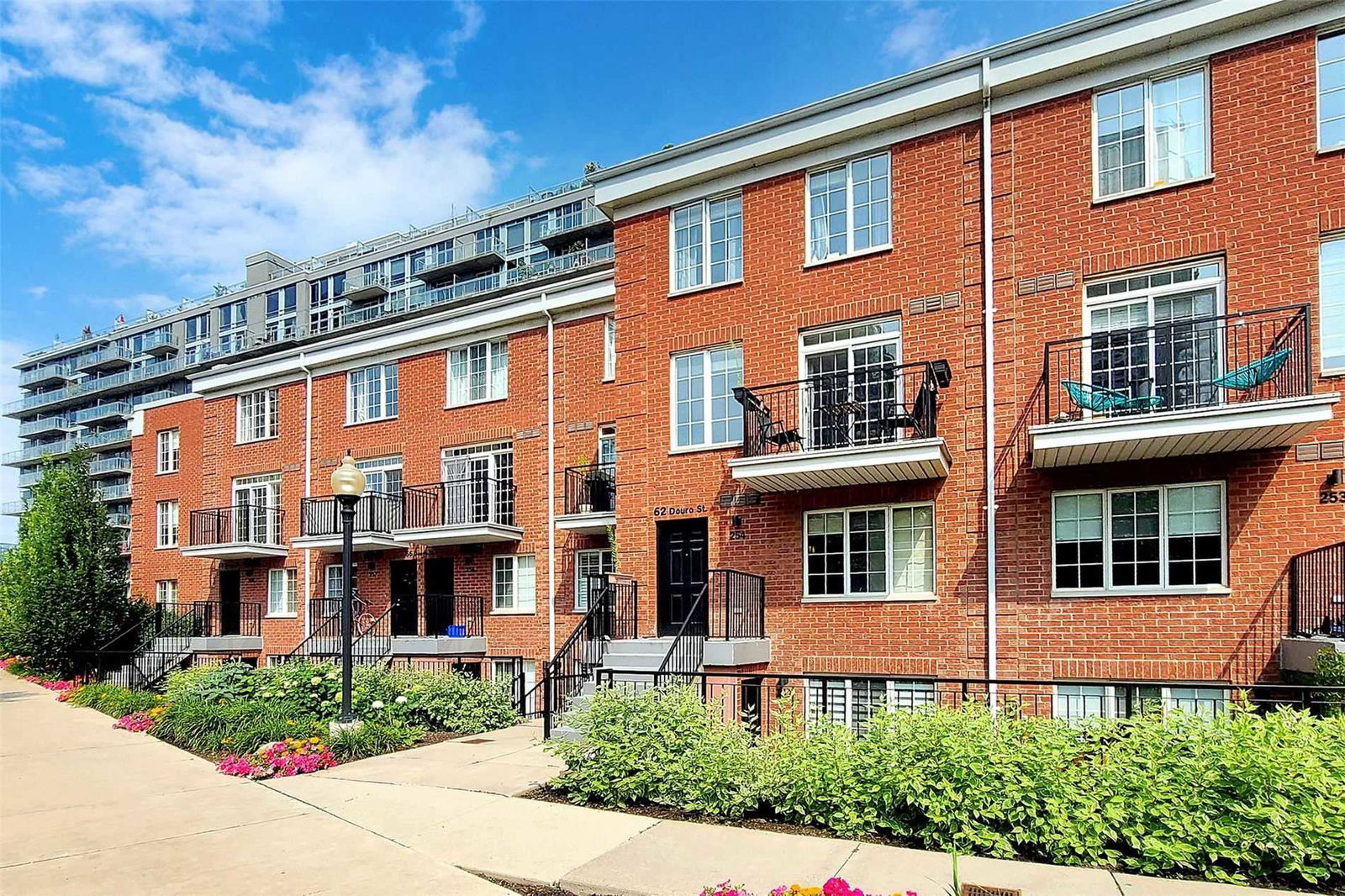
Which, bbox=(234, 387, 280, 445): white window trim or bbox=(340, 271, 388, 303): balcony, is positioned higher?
bbox=(340, 271, 388, 303): balcony

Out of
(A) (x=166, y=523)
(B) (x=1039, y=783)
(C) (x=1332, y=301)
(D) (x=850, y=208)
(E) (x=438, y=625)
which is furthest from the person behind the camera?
(A) (x=166, y=523)

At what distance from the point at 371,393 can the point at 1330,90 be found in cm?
2069

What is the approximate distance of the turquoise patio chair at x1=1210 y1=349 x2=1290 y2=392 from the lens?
10.4 meters

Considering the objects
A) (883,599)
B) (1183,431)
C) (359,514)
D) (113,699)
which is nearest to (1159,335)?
(1183,431)

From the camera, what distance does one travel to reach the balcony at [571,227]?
51.9 metres

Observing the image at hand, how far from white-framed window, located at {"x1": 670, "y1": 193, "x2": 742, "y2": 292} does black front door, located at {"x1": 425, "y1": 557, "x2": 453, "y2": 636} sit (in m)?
9.97

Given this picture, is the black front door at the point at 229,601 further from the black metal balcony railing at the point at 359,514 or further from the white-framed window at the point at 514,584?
the white-framed window at the point at 514,584

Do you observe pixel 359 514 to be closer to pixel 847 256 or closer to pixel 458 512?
pixel 458 512

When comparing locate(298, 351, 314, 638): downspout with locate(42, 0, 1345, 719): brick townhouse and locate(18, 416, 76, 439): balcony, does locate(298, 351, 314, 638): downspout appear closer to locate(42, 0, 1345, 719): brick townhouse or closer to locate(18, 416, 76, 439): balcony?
locate(42, 0, 1345, 719): brick townhouse

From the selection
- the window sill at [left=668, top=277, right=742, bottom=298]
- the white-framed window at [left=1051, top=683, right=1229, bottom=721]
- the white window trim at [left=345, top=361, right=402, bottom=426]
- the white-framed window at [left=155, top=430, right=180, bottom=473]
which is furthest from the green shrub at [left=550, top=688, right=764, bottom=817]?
the white-framed window at [left=155, top=430, right=180, bottom=473]

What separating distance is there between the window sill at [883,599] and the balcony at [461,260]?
45.3 metres

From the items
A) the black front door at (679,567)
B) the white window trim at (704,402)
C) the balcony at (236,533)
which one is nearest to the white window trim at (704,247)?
the white window trim at (704,402)

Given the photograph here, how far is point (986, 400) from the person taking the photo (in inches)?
507

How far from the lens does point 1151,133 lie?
12.3 meters
